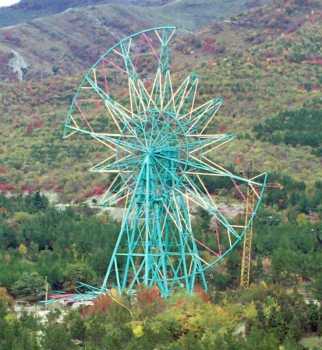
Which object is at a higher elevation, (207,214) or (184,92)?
Result: (184,92)

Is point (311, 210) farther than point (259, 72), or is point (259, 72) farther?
point (259, 72)

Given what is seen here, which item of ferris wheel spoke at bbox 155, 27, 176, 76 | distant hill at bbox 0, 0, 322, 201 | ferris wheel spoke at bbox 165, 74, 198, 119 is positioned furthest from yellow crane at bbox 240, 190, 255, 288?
distant hill at bbox 0, 0, 322, 201

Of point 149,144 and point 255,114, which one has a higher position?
point 149,144

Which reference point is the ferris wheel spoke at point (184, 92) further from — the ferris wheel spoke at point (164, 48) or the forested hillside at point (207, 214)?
the forested hillside at point (207, 214)

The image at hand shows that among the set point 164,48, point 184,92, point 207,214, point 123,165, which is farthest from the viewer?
point 207,214

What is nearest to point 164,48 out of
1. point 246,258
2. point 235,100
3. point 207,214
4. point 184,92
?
point 184,92

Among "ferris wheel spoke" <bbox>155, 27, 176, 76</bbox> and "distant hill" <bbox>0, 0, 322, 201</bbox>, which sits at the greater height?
"ferris wheel spoke" <bbox>155, 27, 176, 76</bbox>

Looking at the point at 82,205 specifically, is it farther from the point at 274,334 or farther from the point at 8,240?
the point at 274,334

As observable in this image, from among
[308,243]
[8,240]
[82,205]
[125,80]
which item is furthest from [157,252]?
[125,80]

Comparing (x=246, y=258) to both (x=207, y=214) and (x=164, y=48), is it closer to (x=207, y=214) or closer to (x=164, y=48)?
(x=164, y=48)

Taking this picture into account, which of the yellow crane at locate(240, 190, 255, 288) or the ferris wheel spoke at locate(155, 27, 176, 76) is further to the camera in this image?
the yellow crane at locate(240, 190, 255, 288)

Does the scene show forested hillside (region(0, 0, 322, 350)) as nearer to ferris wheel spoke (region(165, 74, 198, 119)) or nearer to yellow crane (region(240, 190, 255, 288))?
yellow crane (region(240, 190, 255, 288))

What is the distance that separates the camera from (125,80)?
4808 inches

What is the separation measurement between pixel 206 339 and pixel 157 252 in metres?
10.6
